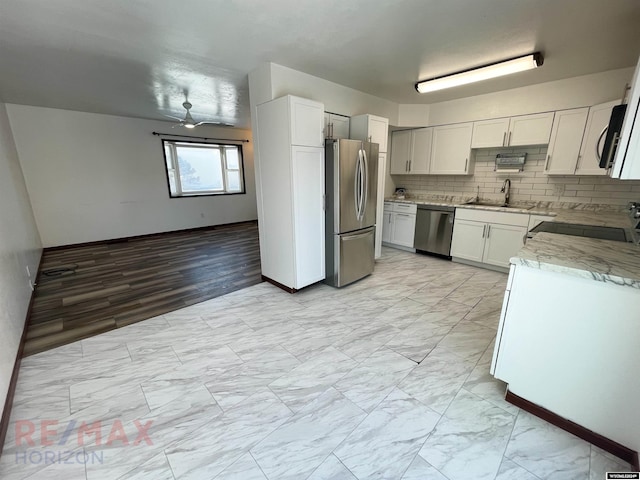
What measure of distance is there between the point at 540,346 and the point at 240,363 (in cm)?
200

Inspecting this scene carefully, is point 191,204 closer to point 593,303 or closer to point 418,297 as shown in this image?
point 418,297

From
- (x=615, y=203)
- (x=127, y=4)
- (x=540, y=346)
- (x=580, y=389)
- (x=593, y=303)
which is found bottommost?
(x=580, y=389)

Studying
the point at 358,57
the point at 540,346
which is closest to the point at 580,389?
the point at 540,346

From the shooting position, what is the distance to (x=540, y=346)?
60.3 inches

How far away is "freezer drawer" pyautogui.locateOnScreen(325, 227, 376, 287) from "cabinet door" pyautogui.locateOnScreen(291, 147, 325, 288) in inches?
6.7

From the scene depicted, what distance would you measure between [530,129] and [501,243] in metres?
1.60

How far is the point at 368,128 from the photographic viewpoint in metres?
3.66

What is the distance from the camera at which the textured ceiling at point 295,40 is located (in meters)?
1.92

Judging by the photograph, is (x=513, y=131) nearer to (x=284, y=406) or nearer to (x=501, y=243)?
(x=501, y=243)

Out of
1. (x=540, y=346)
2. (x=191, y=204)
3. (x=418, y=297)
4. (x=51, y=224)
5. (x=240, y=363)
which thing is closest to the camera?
(x=540, y=346)

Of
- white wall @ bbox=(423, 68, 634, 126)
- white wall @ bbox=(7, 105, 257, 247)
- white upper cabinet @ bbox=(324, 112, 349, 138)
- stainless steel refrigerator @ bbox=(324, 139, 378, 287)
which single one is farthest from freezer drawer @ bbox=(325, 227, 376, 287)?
white wall @ bbox=(7, 105, 257, 247)

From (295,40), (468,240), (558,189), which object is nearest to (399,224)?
(468,240)

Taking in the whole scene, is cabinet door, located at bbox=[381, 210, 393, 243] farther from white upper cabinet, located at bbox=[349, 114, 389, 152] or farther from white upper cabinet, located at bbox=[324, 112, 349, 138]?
white upper cabinet, located at bbox=[324, 112, 349, 138]

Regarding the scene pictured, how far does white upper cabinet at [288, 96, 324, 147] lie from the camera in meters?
2.74
